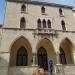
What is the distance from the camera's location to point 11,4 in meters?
22.1

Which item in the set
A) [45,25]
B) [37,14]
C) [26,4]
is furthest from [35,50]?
[26,4]

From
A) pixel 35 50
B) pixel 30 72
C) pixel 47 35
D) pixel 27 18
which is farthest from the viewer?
pixel 27 18

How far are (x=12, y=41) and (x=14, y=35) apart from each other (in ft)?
2.93

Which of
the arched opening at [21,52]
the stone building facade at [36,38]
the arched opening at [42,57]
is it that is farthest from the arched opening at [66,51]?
the arched opening at [21,52]

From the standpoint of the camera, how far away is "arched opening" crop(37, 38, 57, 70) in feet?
65.6

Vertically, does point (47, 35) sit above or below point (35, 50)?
above

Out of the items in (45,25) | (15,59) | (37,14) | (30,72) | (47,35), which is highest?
(37,14)

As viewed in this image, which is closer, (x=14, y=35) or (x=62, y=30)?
(x=14, y=35)

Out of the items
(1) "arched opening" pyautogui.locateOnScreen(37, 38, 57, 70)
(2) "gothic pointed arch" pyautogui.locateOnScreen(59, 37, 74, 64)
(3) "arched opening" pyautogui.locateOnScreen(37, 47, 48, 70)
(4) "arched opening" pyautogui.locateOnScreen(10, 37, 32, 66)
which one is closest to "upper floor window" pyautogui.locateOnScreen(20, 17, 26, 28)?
(4) "arched opening" pyautogui.locateOnScreen(10, 37, 32, 66)

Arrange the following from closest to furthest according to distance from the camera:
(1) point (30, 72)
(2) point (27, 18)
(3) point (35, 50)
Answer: (1) point (30, 72) → (3) point (35, 50) → (2) point (27, 18)

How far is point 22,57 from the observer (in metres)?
20.4

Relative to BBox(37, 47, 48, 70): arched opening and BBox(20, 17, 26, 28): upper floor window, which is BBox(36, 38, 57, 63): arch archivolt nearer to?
BBox(37, 47, 48, 70): arched opening

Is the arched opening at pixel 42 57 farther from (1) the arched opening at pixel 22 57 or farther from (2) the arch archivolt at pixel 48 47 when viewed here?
(1) the arched opening at pixel 22 57

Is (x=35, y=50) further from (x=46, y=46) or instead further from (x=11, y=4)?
(x=11, y=4)
